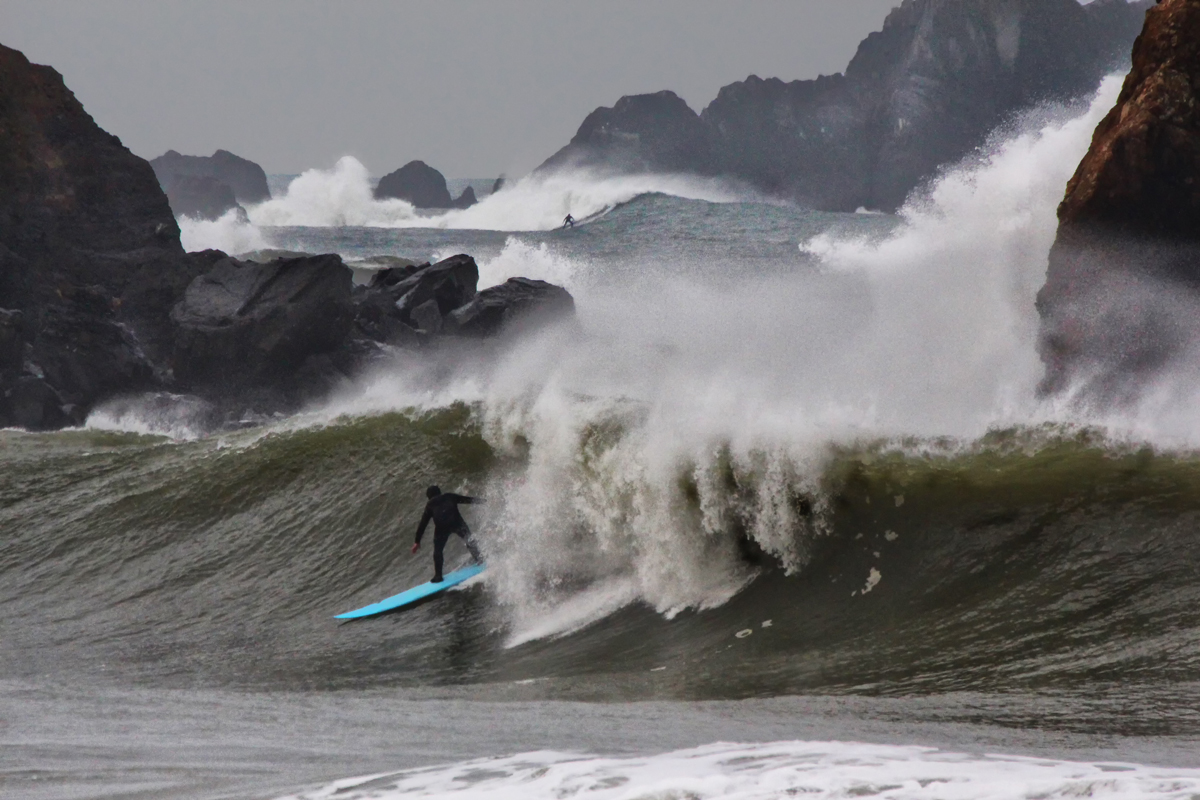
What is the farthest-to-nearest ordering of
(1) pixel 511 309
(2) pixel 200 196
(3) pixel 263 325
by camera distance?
1. (2) pixel 200 196
2. (1) pixel 511 309
3. (3) pixel 263 325

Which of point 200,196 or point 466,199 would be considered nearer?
point 200,196

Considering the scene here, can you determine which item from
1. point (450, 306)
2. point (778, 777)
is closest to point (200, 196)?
point (450, 306)

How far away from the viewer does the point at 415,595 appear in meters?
11.4

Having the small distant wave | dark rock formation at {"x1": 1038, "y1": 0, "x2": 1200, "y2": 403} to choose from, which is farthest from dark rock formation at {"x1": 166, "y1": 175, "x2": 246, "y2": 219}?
dark rock formation at {"x1": 1038, "y1": 0, "x2": 1200, "y2": 403}

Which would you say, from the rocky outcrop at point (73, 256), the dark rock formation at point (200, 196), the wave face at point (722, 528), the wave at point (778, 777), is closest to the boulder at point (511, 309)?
the rocky outcrop at point (73, 256)

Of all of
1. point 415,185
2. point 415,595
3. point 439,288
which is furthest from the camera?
point 415,185

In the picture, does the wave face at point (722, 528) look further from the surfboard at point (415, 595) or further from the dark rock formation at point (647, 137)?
the dark rock formation at point (647, 137)

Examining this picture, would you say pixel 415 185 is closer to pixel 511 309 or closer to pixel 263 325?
pixel 511 309

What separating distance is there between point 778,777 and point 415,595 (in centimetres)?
663

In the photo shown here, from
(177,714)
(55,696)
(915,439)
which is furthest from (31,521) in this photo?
(915,439)

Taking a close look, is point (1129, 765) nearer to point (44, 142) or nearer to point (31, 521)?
point (31, 521)

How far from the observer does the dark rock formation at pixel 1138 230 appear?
11.0 m

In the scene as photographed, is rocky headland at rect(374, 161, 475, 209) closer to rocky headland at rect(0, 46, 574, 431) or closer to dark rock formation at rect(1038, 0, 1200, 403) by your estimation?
rocky headland at rect(0, 46, 574, 431)

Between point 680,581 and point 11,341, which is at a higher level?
point 11,341
